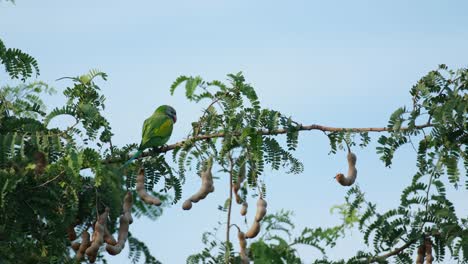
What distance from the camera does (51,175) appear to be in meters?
6.16

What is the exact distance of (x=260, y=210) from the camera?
5812mm

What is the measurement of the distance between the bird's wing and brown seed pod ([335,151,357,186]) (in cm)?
207

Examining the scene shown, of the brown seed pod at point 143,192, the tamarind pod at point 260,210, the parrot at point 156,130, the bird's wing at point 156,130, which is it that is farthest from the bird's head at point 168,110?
the tamarind pod at point 260,210

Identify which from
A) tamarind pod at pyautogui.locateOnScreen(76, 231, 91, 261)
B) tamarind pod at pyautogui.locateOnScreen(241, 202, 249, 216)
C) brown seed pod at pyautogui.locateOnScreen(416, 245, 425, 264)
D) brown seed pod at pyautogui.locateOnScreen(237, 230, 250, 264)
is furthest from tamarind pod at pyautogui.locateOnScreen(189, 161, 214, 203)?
brown seed pod at pyautogui.locateOnScreen(416, 245, 425, 264)

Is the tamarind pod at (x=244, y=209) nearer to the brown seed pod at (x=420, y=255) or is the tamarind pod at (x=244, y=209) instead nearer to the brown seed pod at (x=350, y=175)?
the brown seed pod at (x=350, y=175)

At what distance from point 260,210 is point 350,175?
0.77m

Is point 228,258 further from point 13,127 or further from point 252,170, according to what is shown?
point 13,127

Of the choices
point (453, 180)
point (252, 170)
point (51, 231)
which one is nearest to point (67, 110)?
point (51, 231)

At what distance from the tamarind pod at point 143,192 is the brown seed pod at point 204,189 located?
0.19 m

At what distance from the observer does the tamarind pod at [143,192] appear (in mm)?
6078

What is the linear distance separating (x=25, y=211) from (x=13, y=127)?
0.80 metres

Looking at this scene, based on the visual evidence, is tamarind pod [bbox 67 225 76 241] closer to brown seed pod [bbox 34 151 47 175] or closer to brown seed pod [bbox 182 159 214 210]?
brown seed pod [bbox 34 151 47 175]

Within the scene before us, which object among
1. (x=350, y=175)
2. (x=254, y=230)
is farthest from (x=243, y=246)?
(x=350, y=175)

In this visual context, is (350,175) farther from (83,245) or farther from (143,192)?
(83,245)
